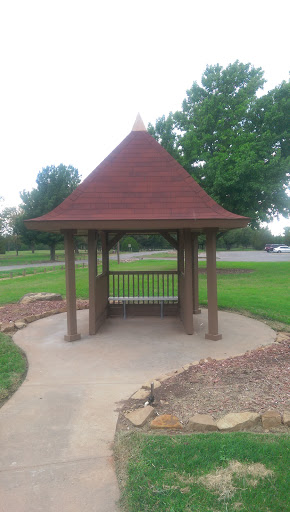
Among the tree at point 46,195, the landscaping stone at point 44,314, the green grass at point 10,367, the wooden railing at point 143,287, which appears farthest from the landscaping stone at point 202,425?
the tree at point 46,195

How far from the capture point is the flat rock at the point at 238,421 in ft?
11.2

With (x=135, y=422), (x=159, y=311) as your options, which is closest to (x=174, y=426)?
(x=135, y=422)

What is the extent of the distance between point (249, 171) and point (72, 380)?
1696 cm

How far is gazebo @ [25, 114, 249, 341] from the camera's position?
255 inches

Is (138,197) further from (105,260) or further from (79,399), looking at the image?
(79,399)

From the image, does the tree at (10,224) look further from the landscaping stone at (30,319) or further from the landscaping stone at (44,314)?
the landscaping stone at (30,319)

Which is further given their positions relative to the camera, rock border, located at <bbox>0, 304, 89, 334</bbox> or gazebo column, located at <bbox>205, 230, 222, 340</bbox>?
rock border, located at <bbox>0, 304, 89, 334</bbox>

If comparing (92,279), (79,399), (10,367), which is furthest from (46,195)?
(79,399)

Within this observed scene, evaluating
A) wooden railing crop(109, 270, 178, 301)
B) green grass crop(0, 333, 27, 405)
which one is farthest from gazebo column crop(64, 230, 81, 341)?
wooden railing crop(109, 270, 178, 301)

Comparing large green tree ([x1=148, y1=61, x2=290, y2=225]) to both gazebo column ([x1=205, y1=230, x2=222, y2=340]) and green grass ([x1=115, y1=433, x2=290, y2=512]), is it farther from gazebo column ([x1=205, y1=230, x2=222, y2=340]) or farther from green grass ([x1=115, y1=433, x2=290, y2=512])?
green grass ([x1=115, y1=433, x2=290, y2=512])

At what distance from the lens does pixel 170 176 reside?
24.7ft

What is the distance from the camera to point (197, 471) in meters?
2.77

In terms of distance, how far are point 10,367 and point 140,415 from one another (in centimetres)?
272

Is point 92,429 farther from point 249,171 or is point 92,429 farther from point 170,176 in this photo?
point 249,171
